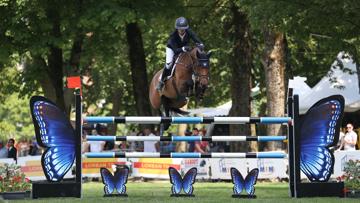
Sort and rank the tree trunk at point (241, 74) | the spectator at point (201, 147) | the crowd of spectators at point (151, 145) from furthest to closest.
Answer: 1. the tree trunk at point (241, 74)
2. the spectator at point (201, 147)
3. the crowd of spectators at point (151, 145)

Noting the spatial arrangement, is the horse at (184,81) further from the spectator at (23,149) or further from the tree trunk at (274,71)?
the spectator at (23,149)

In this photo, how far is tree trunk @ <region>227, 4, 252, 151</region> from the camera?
27.9 meters

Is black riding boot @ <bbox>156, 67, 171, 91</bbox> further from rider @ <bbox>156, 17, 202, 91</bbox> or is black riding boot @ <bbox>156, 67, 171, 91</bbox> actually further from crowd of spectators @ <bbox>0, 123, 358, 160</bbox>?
crowd of spectators @ <bbox>0, 123, 358, 160</bbox>

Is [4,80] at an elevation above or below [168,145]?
above

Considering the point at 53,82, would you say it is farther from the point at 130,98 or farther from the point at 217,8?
the point at 130,98

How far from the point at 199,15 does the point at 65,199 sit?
19077 millimetres

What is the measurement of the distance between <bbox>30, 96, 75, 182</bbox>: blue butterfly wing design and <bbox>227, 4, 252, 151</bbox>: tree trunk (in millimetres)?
14146

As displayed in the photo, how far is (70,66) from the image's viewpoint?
96.5ft

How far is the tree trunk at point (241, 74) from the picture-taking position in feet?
91.4

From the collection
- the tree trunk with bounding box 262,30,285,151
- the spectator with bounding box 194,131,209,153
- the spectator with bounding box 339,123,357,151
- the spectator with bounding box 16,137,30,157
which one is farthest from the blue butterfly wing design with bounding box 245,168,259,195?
the spectator with bounding box 16,137,30,157

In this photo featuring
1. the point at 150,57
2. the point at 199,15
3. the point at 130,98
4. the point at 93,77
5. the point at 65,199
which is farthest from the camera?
the point at 130,98

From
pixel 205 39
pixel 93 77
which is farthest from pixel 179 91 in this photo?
pixel 93 77

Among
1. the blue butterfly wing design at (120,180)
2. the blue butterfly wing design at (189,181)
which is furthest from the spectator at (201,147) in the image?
the blue butterfly wing design at (120,180)

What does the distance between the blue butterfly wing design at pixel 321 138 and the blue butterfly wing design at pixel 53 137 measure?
4.56 m
